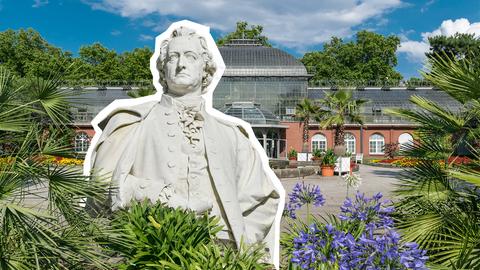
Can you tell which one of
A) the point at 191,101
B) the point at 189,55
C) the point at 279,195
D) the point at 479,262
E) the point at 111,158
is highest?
the point at 189,55

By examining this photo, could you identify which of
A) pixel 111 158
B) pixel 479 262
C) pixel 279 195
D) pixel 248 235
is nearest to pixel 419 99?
pixel 479 262

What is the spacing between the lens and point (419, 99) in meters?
5.11

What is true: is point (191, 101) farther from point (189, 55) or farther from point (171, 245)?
point (171, 245)

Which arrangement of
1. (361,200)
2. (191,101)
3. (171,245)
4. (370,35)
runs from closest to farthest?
(171,245)
(361,200)
(191,101)
(370,35)

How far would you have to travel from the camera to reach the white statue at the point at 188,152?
3.08 m

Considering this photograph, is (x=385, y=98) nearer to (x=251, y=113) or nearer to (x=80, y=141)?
(x=251, y=113)

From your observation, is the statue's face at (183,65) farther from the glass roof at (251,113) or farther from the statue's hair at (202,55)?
the glass roof at (251,113)

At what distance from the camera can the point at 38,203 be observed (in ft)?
9.29

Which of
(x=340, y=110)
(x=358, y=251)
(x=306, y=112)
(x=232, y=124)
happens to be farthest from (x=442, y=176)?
(x=306, y=112)

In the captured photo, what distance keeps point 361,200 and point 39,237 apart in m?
1.75

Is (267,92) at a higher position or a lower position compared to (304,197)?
higher

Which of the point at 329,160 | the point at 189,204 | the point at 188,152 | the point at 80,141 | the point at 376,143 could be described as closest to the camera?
the point at 189,204

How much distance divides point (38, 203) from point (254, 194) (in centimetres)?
132

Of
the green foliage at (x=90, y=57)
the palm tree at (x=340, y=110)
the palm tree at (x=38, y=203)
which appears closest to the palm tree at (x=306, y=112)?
the palm tree at (x=340, y=110)
